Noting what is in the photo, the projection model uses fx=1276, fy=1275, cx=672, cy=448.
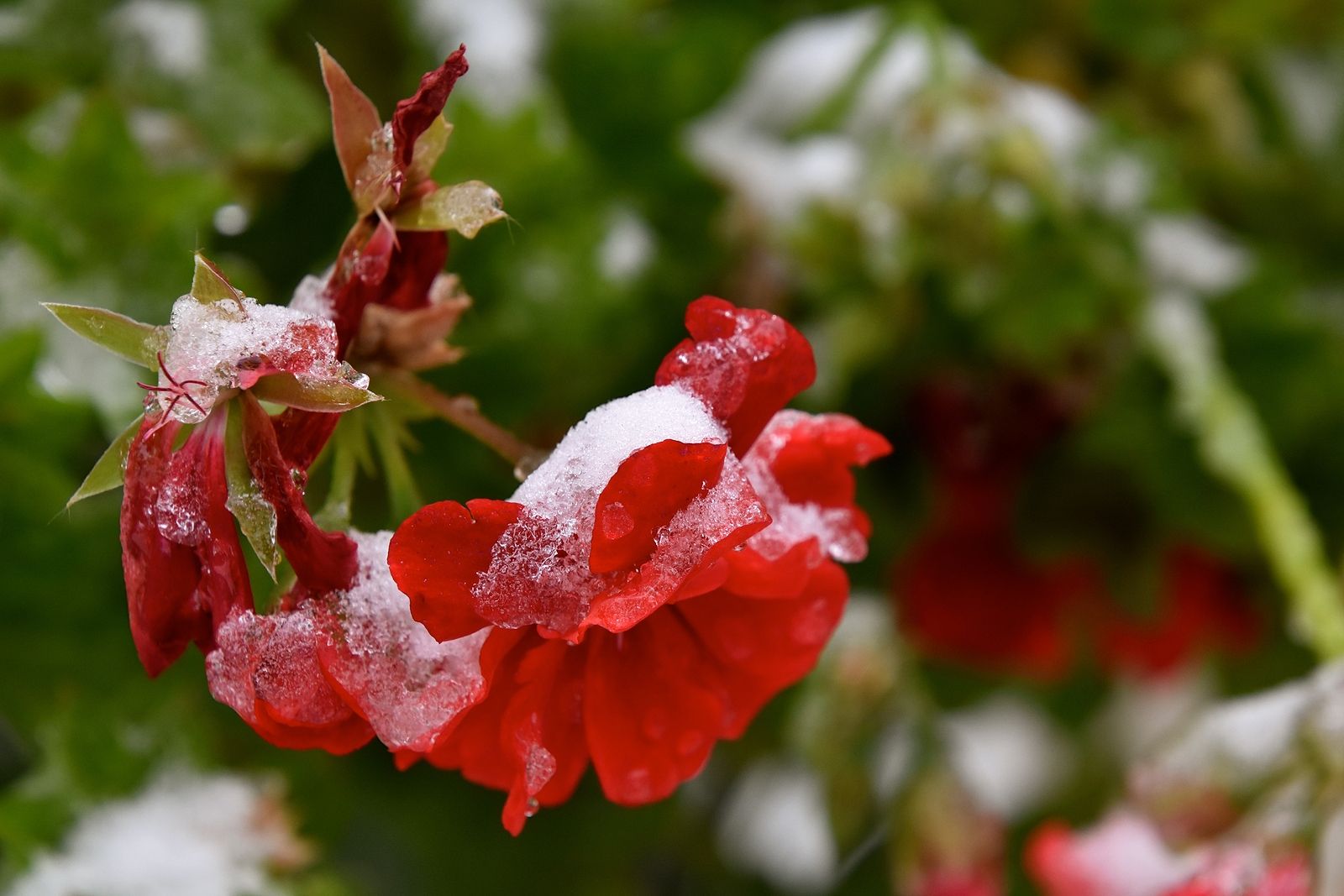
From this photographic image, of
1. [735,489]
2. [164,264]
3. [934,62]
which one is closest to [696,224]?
[934,62]

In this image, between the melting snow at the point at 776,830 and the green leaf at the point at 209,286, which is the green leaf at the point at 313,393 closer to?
the green leaf at the point at 209,286

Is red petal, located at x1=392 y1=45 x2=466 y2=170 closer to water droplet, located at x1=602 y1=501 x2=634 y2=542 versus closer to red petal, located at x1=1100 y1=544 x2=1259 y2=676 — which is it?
water droplet, located at x1=602 y1=501 x2=634 y2=542

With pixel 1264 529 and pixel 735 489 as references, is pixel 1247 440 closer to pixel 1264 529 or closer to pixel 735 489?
pixel 1264 529

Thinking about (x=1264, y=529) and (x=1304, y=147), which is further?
(x=1304, y=147)

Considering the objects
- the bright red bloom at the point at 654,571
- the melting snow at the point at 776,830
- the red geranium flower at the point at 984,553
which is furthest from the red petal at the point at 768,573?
the melting snow at the point at 776,830

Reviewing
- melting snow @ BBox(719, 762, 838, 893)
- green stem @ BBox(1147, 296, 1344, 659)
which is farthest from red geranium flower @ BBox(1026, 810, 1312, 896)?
melting snow @ BBox(719, 762, 838, 893)

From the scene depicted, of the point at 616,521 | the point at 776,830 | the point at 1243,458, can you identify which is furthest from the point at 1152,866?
the point at 776,830

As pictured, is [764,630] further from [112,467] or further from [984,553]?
[984,553]
